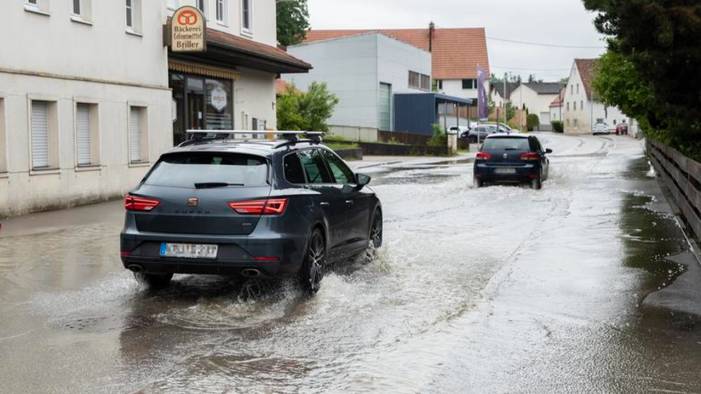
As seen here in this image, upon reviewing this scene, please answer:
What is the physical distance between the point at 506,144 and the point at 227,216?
17.6 meters

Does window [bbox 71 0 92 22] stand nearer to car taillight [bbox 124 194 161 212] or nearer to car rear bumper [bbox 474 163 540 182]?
car rear bumper [bbox 474 163 540 182]

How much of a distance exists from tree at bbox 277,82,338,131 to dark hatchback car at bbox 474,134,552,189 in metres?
19.0

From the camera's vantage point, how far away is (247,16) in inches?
1217

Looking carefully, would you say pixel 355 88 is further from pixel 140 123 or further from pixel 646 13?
pixel 646 13

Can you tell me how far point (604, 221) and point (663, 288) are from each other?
22.3 ft

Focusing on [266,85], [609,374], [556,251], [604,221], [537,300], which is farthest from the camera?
[266,85]

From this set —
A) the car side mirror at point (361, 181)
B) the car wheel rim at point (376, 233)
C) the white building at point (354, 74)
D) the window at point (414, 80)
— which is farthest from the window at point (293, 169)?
the window at point (414, 80)

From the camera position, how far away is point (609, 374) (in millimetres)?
6480

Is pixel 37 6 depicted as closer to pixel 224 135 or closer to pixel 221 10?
pixel 224 135

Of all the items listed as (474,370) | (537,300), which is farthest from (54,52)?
(474,370)

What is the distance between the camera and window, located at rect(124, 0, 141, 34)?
22750 mm

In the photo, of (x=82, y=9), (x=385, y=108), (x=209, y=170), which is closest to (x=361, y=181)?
(x=209, y=170)

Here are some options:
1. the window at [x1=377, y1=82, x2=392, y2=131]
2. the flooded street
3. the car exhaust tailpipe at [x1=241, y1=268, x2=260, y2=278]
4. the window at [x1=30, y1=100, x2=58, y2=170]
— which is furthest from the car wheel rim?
the window at [x1=377, y1=82, x2=392, y2=131]

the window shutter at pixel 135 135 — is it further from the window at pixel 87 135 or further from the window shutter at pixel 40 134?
the window shutter at pixel 40 134
